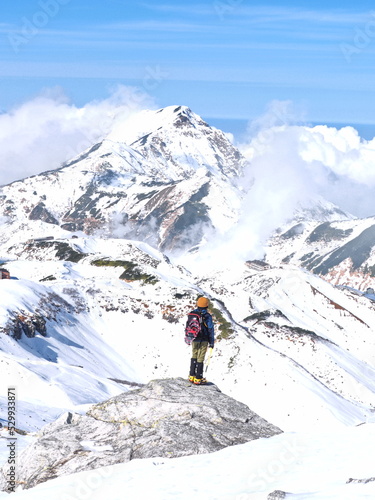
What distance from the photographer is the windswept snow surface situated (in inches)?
597

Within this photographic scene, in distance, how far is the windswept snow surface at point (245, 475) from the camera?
15.2 metres

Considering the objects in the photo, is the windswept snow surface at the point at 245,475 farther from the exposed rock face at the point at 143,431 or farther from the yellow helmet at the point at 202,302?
the yellow helmet at the point at 202,302

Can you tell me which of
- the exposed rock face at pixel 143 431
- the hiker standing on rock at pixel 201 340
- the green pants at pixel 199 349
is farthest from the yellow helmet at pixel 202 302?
the exposed rock face at pixel 143 431

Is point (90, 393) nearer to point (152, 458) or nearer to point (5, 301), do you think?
point (5, 301)

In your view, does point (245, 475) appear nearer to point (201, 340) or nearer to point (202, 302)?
point (202, 302)

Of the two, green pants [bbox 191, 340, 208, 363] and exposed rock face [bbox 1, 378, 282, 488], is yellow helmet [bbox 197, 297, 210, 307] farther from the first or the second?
exposed rock face [bbox 1, 378, 282, 488]

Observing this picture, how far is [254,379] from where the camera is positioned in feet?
220

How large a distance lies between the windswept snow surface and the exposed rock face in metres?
0.83

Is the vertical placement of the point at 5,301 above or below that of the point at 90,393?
above

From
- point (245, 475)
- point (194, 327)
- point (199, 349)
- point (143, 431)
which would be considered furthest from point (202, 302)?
point (245, 475)

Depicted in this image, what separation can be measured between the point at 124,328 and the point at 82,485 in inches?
2516

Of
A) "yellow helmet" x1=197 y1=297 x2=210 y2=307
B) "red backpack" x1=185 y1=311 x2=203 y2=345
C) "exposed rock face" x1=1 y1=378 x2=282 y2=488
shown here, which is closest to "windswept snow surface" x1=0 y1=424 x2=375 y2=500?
"exposed rock face" x1=1 y1=378 x2=282 y2=488

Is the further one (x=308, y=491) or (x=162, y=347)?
(x=162, y=347)

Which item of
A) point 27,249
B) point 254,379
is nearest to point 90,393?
point 254,379
